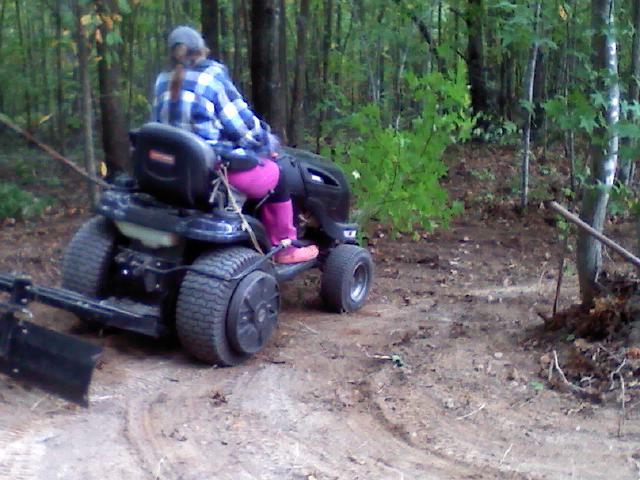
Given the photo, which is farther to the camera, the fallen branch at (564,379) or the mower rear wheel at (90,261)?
the mower rear wheel at (90,261)

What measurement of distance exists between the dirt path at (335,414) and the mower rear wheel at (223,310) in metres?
0.16

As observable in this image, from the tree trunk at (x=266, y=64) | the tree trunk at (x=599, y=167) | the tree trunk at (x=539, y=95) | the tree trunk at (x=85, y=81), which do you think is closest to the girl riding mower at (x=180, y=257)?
the tree trunk at (x=599, y=167)

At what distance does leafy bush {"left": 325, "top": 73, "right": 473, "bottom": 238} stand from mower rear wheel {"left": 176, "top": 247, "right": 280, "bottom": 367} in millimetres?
2598

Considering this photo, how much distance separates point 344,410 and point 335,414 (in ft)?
0.26

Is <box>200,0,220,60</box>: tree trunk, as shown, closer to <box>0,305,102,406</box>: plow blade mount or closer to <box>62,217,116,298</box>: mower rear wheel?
<box>62,217,116,298</box>: mower rear wheel

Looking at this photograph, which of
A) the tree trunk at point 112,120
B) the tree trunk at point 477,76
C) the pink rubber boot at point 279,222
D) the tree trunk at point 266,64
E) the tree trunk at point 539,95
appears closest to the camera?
the pink rubber boot at point 279,222

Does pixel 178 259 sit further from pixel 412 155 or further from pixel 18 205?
pixel 18 205

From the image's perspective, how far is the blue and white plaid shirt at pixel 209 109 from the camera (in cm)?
569

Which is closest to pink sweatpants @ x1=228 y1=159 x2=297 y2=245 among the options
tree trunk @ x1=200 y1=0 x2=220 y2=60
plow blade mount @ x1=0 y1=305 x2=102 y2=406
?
plow blade mount @ x1=0 y1=305 x2=102 y2=406

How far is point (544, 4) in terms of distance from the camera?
10.1m

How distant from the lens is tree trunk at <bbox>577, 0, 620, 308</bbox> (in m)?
5.76

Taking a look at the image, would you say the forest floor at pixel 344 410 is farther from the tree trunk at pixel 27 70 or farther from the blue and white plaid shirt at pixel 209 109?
the tree trunk at pixel 27 70

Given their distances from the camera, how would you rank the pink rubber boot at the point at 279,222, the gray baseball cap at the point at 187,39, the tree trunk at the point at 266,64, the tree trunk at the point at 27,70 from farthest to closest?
the tree trunk at the point at 27,70, the tree trunk at the point at 266,64, the pink rubber boot at the point at 279,222, the gray baseball cap at the point at 187,39

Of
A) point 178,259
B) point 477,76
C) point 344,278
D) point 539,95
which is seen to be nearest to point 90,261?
point 178,259
